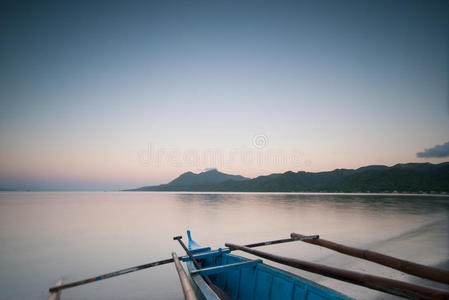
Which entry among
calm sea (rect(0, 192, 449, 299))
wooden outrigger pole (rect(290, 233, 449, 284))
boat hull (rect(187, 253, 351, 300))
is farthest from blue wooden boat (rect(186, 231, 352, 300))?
calm sea (rect(0, 192, 449, 299))

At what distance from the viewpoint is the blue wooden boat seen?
12.7 ft

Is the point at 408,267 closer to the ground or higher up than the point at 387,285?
closer to the ground

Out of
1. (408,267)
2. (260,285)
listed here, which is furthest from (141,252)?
(408,267)

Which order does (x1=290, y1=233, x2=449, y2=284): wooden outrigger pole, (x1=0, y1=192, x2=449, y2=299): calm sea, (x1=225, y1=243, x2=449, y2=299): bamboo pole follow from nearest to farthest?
(x1=225, y1=243, x2=449, y2=299): bamboo pole, (x1=290, y1=233, x2=449, y2=284): wooden outrigger pole, (x1=0, y1=192, x2=449, y2=299): calm sea

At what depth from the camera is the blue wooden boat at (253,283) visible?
153 inches

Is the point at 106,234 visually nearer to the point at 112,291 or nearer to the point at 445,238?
the point at 112,291

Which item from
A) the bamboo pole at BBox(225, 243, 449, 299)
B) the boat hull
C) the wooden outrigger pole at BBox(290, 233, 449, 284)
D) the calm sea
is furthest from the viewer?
the calm sea

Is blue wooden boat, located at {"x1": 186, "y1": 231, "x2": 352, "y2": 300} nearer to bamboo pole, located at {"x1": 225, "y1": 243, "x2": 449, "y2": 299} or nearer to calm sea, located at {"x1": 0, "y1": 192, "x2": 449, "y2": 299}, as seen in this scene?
bamboo pole, located at {"x1": 225, "y1": 243, "x2": 449, "y2": 299}

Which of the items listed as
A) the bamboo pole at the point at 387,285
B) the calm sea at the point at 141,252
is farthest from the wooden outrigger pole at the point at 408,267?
the calm sea at the point at 141,252

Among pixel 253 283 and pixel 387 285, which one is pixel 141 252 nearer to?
pixel 253 283

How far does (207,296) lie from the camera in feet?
13.2

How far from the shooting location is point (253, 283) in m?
5.11

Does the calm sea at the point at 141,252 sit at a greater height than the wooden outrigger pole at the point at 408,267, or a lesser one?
lesser

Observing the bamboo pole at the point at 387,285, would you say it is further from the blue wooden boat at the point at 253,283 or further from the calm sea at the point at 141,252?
the calm sea at the point at 141,252
